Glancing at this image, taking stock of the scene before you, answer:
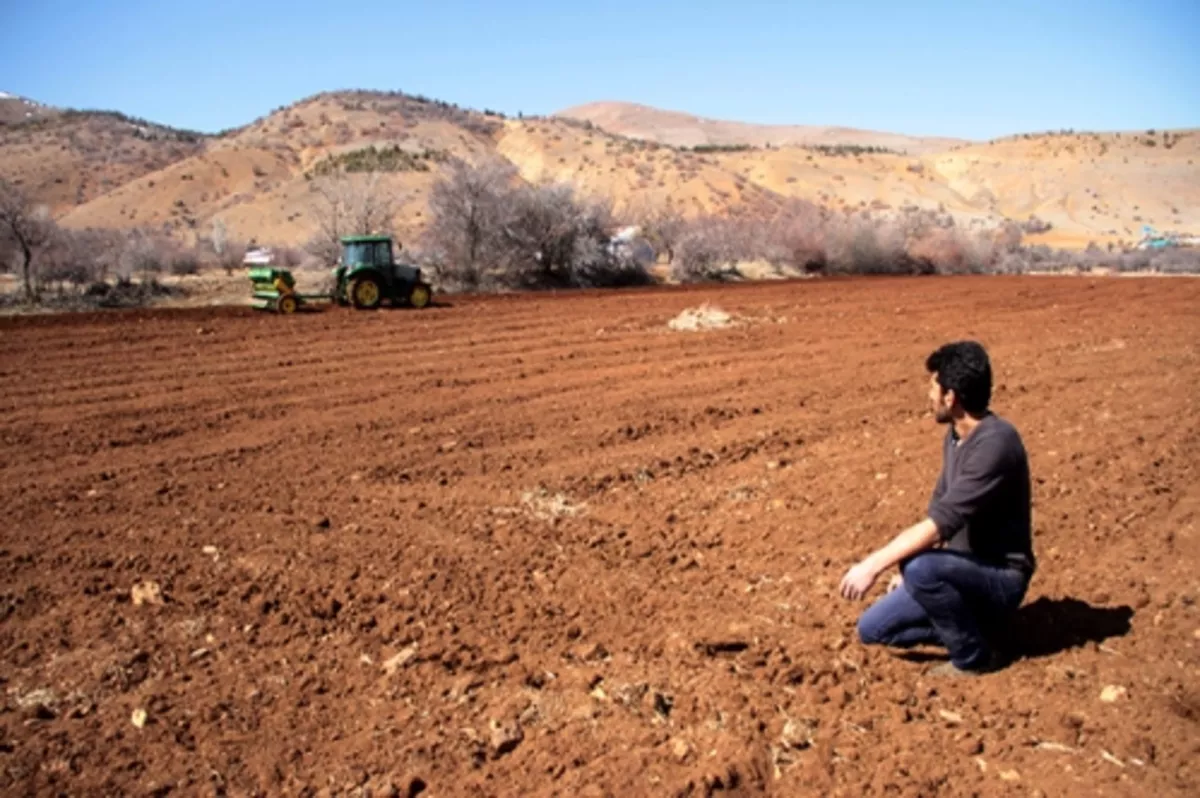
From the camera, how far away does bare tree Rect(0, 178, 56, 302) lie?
21.3 meters

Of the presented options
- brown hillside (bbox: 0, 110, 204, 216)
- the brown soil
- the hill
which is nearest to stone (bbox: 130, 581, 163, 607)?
the brown soil

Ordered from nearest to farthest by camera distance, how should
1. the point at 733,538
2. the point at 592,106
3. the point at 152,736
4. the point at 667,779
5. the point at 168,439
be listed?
the point at 667,779
the point at 152,736
the point at 733,538
the point at 168,439
the point at 592,106

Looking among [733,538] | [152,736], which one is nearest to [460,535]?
[733,538]

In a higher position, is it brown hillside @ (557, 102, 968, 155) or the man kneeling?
brown hillside @ (557, 102, 968, 155)

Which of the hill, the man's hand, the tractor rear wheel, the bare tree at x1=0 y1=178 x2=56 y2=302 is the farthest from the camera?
the hill

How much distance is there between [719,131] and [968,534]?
154170 millimetres

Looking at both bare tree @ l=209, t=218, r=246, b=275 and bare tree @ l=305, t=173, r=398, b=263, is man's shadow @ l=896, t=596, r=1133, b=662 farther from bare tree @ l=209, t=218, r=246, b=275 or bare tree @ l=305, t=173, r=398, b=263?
bare tree @ l=209, t=218, r=246, b=275

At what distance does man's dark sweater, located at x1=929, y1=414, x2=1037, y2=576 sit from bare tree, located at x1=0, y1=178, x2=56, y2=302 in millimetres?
22239

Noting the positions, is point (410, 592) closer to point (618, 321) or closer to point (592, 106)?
point (618, 321)

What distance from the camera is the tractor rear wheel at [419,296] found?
65.3 ft

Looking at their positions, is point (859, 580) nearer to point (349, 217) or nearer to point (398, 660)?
point (398, 660)

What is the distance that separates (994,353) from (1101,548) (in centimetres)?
804

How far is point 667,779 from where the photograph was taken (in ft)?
11.7

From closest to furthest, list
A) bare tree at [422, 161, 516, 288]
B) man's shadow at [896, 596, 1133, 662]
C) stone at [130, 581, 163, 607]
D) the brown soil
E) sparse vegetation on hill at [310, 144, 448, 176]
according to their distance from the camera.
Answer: the brown soil < man's shadow at [896, 596, 1133, 662] < stone at [130, 581, 163, 607] < bare tree at [422, 161, 516, 288] < sparse vegetation on hill at [310, 144, 448, 176]
